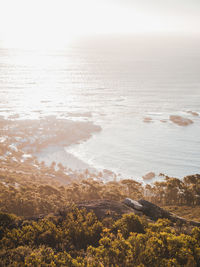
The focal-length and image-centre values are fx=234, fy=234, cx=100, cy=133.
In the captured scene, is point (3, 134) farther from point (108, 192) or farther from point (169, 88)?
point (169, 88)

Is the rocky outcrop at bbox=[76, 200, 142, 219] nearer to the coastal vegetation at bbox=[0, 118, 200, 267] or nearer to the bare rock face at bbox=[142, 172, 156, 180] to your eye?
the coastal vegetation at bbox=[0, 118, 200, 267]

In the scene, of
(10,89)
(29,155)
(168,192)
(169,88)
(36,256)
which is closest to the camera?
(36,256)

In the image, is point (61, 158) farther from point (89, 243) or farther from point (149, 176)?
point (89, 243)

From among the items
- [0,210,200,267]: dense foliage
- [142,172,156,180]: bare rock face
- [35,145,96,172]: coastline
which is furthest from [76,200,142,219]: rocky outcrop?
[35,145,96,172]: coastline

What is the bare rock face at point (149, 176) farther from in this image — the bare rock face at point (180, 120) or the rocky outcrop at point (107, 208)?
the bare rock face at point (180, 120)

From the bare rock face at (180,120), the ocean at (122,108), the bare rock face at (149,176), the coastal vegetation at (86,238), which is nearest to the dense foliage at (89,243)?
the coastal vegetation at (86,238)

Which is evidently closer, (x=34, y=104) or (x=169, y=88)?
(x=34, y=104)

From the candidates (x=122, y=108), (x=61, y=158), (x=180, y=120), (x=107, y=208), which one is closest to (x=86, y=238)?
(x=107, y=208)

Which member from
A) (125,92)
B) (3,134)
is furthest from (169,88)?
(3,134)
